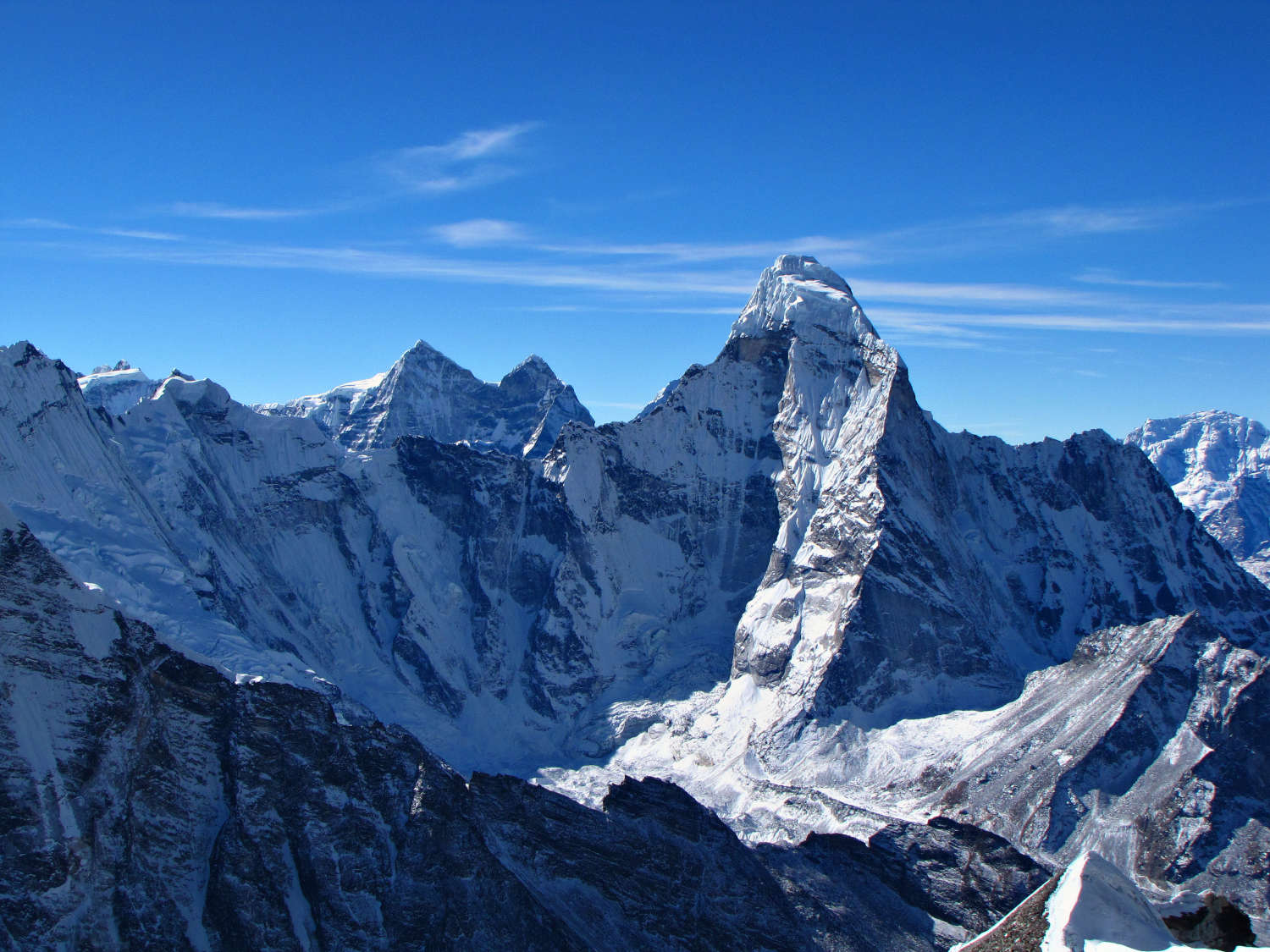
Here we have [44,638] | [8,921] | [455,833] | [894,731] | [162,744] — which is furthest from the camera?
[894,731]

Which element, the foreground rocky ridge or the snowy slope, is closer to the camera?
the snowy slope

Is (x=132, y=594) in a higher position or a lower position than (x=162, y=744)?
higher

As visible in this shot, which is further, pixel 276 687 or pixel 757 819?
pixel 757 819

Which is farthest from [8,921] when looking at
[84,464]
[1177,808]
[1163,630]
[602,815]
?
[1163,630]

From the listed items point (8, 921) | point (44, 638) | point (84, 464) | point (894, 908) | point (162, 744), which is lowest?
point (894, 908)

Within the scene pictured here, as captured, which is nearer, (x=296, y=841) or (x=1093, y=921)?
(x=1093, y=921)

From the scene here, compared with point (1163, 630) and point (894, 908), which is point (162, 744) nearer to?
point (894, 908)

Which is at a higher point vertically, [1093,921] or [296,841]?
[1093,921]

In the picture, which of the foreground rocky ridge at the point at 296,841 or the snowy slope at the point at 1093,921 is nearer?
the snowy slope at the point at 1093,921
